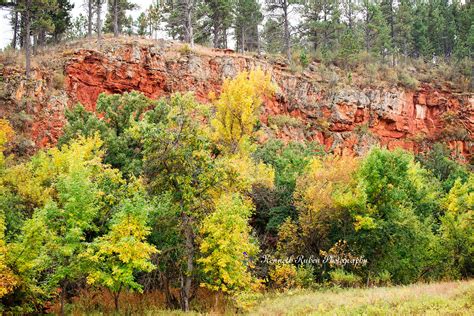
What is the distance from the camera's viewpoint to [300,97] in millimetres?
46500

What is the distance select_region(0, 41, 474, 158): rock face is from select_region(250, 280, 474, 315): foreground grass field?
65.5 ft

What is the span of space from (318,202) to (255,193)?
436cm

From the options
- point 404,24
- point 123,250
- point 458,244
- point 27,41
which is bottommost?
point 458,244

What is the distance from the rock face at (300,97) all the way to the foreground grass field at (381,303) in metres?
19.9

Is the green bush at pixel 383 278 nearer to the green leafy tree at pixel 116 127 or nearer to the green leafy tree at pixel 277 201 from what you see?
the green leafy tree at pixel 277 201

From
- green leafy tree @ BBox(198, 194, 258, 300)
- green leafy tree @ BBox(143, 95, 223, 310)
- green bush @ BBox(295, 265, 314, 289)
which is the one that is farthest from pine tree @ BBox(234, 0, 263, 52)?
green leafy tree @ BBox(198, 194, 258, 300)

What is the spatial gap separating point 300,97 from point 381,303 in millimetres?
33147

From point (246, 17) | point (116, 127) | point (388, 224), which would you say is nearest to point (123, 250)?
point (116, 127)

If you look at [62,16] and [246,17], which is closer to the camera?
[62,16]

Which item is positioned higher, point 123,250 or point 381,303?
point 123,250

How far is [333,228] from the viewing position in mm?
24266

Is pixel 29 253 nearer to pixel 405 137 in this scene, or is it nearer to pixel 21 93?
pixel 21 93

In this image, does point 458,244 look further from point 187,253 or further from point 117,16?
point 117,16

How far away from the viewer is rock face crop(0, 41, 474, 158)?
36.9 m
